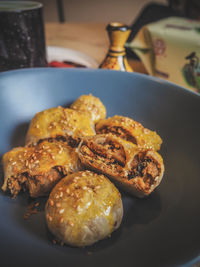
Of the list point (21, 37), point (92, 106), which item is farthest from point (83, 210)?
point (21, 37)

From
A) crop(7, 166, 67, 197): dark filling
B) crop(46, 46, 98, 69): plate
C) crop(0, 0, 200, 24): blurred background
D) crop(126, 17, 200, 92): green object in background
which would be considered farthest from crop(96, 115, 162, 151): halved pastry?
crop(0, 0, 200, 24): blurred background

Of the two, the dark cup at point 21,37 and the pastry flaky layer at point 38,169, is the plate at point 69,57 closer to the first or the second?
the dark cup at point 21,37

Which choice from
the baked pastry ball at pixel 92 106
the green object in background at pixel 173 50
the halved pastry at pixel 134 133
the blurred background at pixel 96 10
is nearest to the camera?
the halved pastry at pixel 134 133

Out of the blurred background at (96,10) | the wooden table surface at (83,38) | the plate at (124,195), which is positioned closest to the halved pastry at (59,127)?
the plate at (124,195)

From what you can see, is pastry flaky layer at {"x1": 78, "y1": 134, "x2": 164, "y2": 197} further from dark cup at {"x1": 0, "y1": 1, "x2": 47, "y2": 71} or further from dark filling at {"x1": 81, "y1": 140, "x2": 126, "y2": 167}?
dark cup at {"x1": 0, "y1": 1, "x2": 47, "y2": 71}

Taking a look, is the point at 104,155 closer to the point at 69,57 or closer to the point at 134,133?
the point at 134,133
